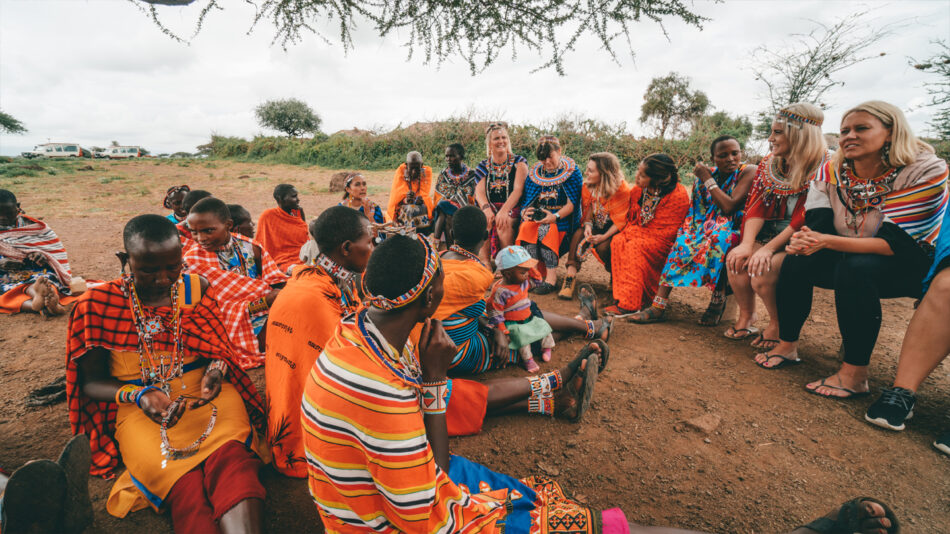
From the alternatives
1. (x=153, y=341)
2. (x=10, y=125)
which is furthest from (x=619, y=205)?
(x=10, y=125)

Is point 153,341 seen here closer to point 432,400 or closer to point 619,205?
point 432,400

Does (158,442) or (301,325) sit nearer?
(158,442)

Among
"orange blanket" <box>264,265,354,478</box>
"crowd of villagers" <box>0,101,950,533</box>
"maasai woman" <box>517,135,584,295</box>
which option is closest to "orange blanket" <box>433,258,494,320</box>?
"crowd of villagers" <box>0,101,950,533</box>

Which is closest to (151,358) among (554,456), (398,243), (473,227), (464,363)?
(398,243)

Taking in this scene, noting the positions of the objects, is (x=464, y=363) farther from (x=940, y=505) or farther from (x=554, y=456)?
(x=940, y=505)

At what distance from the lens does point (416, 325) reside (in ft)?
7.11

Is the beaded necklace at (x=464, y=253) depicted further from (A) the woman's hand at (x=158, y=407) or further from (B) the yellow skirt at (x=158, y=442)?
(A) the woman's hand at (x=158, y=407)

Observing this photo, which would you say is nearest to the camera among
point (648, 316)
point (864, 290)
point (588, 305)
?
point (864, 290)

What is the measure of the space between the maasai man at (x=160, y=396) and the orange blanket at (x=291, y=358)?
17cm

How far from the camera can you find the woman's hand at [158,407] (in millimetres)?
1864


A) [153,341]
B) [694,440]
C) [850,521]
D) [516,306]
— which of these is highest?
[153,341]

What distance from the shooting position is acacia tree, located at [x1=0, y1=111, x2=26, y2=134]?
28.7 metres

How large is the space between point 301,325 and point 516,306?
Result: 1635 mm

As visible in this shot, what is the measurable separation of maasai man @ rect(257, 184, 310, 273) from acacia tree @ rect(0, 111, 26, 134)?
3961 cm
